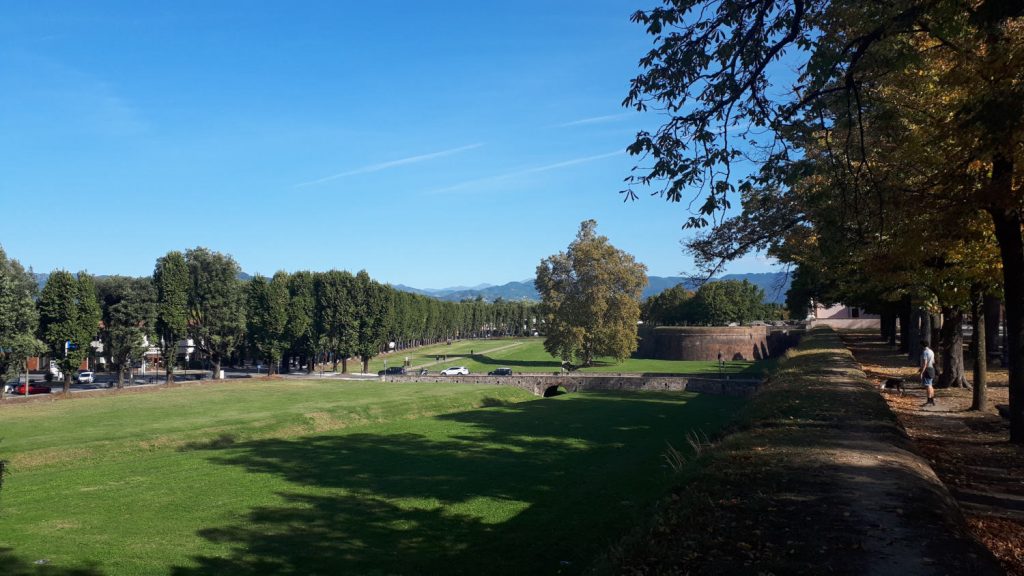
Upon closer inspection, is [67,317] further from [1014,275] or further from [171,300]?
[1014,275]

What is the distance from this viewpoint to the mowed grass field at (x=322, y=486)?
13539 millimetres

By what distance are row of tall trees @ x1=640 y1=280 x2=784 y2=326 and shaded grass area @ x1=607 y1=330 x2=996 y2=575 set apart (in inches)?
3335

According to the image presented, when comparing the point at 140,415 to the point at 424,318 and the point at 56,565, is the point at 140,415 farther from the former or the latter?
the point at 424,318

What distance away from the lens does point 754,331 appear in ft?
257

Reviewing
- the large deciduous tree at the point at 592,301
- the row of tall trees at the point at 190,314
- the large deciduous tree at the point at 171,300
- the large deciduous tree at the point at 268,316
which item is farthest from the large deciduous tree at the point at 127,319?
the large deciduous tree at the point at 592,301

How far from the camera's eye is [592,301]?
65.2 metres

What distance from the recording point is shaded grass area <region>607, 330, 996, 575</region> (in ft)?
19.6

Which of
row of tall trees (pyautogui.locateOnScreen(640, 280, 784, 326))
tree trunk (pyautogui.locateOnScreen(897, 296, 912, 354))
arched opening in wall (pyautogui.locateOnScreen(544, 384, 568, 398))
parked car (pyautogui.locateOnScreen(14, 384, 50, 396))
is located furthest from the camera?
row of tall trees (pyautogui.locateOnScreen(640, 280, 784, 326))

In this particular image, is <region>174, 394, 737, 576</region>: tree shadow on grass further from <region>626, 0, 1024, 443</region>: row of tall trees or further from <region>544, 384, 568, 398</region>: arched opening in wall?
<region>544, 384, 568, 398</region>: arched opening in wall

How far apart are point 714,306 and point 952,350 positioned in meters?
75.9

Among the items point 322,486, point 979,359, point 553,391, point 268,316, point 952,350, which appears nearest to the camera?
point 979,359

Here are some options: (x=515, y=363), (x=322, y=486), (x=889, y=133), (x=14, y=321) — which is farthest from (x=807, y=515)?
(x=515, y=363)

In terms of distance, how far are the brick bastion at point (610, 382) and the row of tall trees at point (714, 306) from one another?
4157 centimetres

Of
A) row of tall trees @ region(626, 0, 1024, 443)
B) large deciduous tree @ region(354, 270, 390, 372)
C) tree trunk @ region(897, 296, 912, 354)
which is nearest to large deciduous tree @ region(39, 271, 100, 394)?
large deciduous tree @ region(354, 270, 390, 372)
